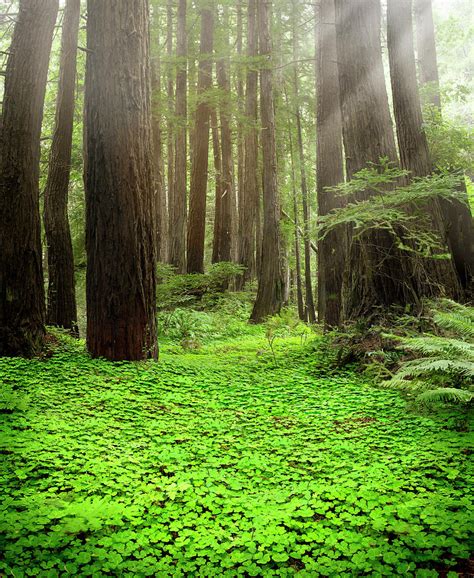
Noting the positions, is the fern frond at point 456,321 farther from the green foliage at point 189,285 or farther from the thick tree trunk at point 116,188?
the green foliage at point 189,285

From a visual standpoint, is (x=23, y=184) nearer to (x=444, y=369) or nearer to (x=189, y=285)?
(x=444, y=369)

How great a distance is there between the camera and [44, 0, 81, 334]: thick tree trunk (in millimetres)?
9078

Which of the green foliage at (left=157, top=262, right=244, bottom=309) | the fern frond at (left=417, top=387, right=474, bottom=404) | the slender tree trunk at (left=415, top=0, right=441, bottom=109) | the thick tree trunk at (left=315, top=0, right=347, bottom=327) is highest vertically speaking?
the slender tree trunk at (left=415, top=0, right=441, bottom=109)

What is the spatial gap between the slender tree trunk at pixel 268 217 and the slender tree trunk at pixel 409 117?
11.2ft

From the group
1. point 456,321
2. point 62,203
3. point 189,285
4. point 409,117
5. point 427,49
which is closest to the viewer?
point 456,321

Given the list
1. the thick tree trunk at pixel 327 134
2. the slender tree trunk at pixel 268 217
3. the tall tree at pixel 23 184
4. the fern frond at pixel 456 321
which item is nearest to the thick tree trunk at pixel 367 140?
the fern frond at pixel 456 321

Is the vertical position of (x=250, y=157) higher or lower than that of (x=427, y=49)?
lower

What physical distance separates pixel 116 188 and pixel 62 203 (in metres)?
4.10

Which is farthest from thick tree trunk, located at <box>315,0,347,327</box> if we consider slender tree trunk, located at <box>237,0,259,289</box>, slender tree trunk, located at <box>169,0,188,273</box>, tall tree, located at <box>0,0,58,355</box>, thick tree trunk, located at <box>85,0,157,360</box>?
tall tree, located at <box>0,0,58,355</box>

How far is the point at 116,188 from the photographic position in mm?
5797

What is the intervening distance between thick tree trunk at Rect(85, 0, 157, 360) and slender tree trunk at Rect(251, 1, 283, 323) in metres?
6.14

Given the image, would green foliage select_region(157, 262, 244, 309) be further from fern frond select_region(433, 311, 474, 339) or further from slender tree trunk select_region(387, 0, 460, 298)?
fern frond select_region(433, 311, 474, 339)

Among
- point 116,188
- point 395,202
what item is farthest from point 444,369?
point 116,188

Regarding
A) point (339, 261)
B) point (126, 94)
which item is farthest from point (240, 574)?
point (339, 261)
